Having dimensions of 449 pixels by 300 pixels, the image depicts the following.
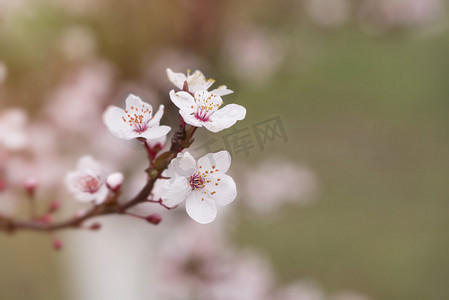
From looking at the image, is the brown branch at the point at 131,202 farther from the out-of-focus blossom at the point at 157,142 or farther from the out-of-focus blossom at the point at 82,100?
the out-of-focus blossom at the point at 82,100

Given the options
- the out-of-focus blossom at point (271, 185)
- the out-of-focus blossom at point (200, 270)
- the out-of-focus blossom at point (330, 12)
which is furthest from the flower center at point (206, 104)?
the out-of-focus blossom at point (330, 12)

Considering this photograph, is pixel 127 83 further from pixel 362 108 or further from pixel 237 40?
pixel 362 108

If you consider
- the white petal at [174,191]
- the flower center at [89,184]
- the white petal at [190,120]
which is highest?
the white petal at [190,120]

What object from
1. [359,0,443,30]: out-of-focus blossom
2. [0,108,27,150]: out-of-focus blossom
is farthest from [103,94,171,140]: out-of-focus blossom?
[359,0,443,30]: out-of-focus blossom

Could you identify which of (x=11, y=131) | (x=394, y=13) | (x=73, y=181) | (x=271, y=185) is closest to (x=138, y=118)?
(x=73, y=181)

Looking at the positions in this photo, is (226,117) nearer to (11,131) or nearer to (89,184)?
(89,184)

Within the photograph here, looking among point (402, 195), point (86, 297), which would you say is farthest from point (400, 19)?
point (86, 297)
